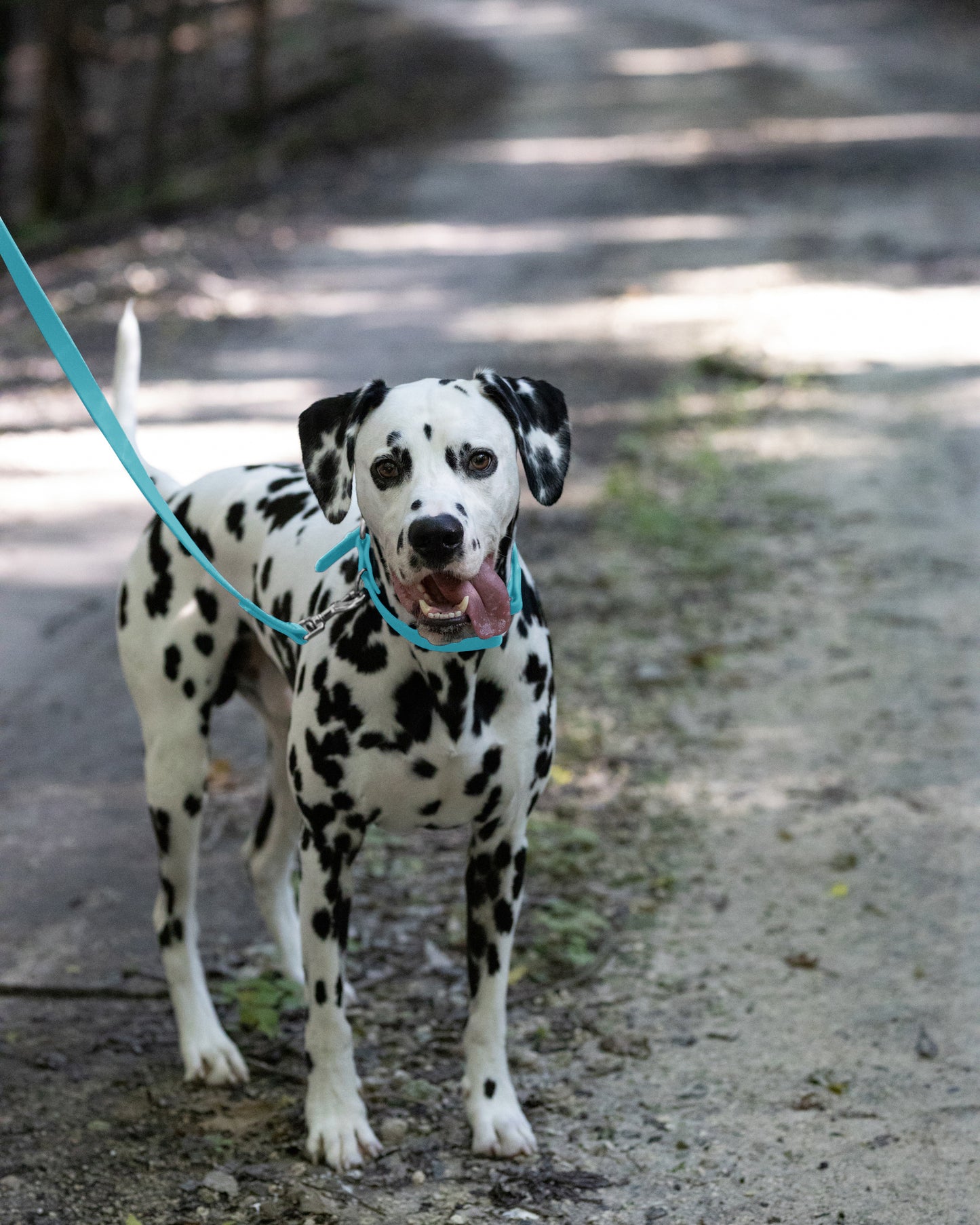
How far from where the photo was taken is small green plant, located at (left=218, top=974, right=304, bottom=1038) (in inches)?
170

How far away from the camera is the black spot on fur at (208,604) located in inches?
159

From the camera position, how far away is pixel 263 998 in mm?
4414

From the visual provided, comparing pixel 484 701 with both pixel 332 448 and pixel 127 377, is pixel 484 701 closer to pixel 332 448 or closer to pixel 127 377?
pixel 332 448

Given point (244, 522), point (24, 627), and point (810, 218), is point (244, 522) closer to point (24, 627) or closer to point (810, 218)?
point (24, 627)

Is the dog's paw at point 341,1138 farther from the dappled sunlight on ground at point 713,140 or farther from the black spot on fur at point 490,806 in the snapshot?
the dappled sunlight on ground at point 713,140

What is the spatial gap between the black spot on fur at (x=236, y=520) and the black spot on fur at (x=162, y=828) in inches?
31.7

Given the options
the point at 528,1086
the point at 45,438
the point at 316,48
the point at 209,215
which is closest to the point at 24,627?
the point at 45,438

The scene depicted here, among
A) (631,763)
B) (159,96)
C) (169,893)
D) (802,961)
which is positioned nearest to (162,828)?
(169,893)

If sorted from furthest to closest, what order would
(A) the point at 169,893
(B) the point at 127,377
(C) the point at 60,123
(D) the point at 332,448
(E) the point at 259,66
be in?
(E) the point at 259,66 → (C) the point at 60,123 → (B) the point at 127,377 → (A) the point at 169,893 → (D) the point at 332,448

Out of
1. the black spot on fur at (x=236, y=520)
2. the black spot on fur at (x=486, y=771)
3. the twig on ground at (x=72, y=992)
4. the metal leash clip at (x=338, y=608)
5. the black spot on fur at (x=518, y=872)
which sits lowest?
the twig on ground at (x=72, y=992)

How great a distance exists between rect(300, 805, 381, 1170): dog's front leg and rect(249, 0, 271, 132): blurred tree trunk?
19.3 meters

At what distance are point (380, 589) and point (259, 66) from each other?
20.8m

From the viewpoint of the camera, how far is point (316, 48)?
102 feet

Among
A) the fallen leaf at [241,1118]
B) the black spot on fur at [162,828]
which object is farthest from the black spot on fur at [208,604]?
the fallen leaf at [241,1118]
